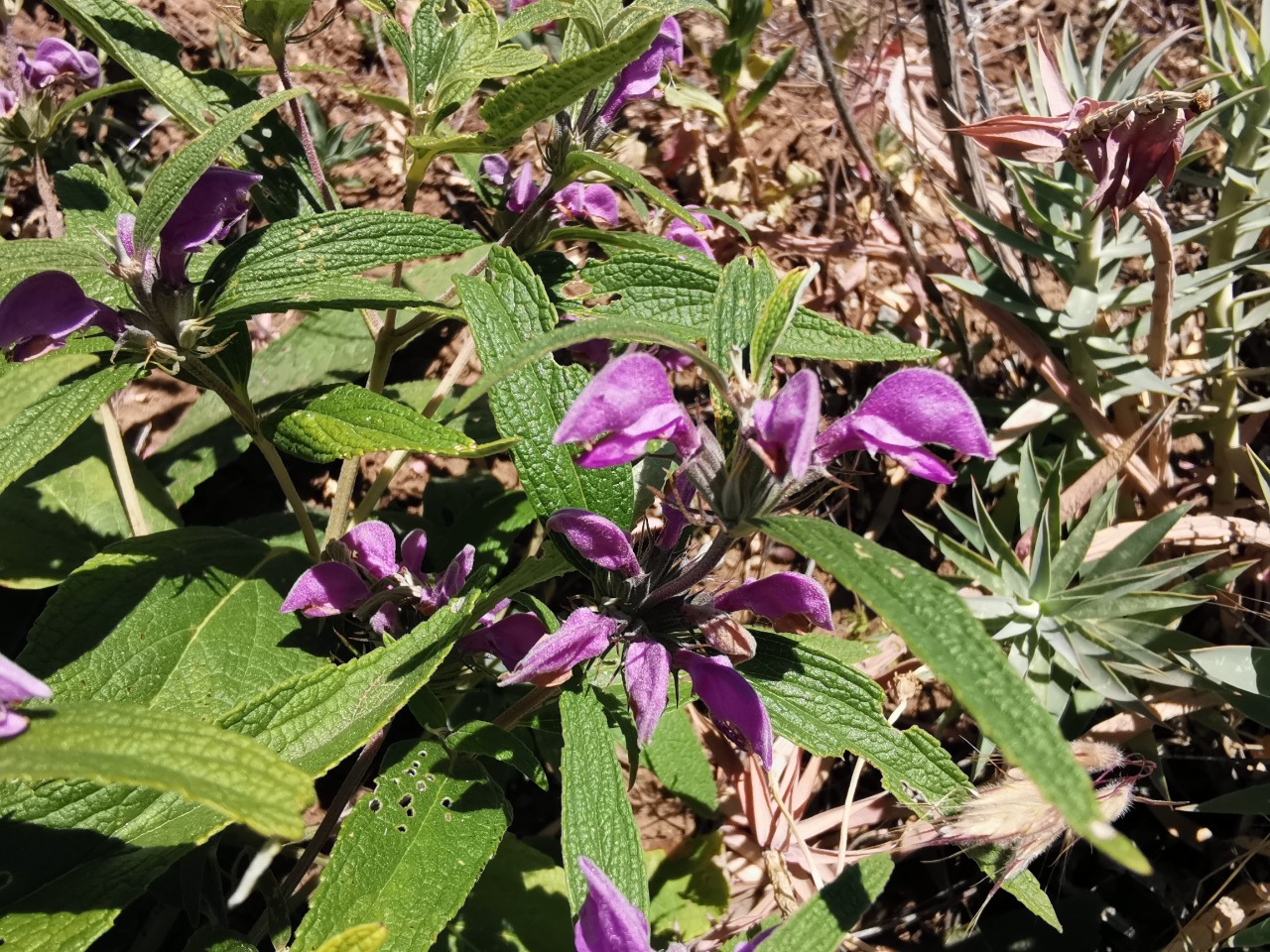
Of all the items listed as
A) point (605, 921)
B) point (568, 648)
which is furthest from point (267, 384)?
point (605, 921)

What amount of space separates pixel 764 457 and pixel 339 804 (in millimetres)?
945

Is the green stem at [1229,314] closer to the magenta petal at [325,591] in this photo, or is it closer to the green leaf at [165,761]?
the magenta petal at [325,591]

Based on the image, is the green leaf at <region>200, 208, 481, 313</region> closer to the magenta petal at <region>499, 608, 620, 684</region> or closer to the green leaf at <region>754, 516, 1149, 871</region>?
the magenta petal at <region>499, 608, 620, 684</region>

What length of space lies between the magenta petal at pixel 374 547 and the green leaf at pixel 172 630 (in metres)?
0.18

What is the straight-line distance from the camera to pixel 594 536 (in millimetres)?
996

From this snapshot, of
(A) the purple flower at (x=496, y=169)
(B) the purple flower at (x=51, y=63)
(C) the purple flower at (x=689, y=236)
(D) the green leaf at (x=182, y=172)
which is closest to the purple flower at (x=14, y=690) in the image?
(D) the green leaf at (x=182, y=172)

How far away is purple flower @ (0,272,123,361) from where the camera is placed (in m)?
1.09

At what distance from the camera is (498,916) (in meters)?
1.55

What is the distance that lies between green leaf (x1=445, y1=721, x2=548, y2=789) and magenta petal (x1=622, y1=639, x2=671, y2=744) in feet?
0.98

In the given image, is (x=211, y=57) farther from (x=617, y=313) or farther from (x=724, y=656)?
(x=724, y=656)

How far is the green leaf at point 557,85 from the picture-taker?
1070 millimetres

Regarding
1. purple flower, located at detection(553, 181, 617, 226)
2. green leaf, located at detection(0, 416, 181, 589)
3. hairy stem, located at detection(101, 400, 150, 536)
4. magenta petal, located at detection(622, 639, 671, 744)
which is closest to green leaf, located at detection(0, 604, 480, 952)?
magenta petal, located at detection(622, 639, 671, 744)

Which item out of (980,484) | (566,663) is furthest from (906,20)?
(566,663)

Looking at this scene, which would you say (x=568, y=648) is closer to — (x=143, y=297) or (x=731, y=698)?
(x=731, y=698)
